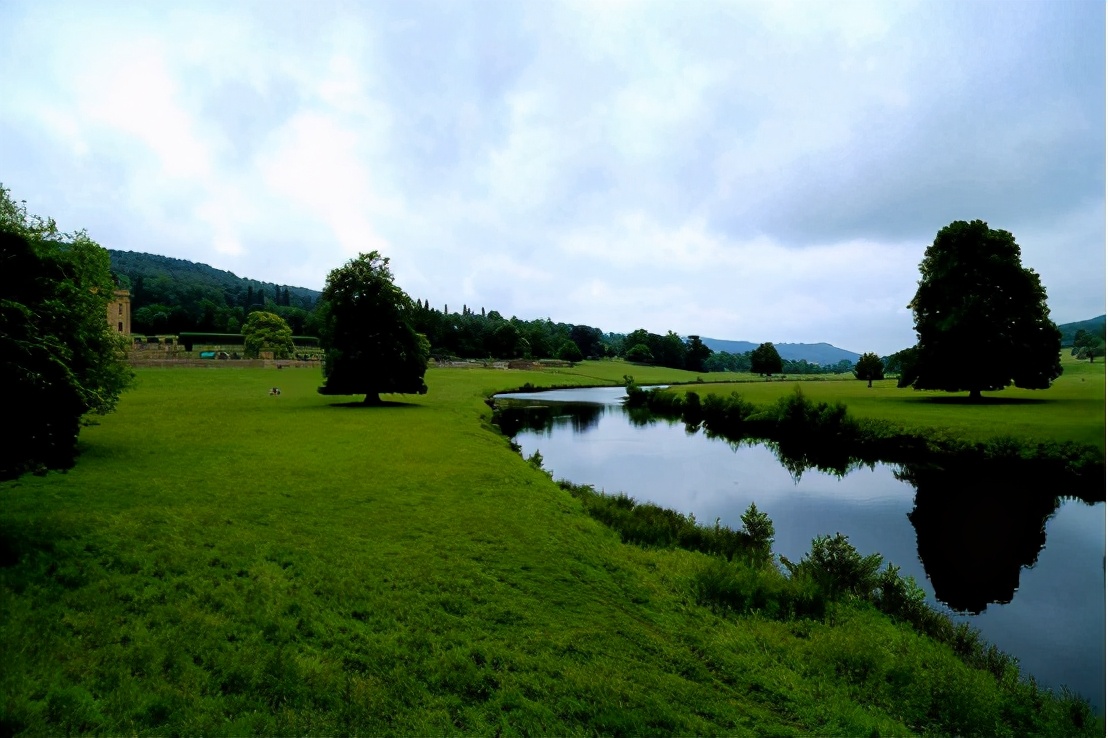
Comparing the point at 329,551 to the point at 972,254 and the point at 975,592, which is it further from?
the point at 972,254

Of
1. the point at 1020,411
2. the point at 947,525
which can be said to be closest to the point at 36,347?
the point at 947,525

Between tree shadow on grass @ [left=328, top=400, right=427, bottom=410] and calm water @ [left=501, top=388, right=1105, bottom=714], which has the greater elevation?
tree shadow on grass @ [left=328, top=400, right=427, bottom=410]

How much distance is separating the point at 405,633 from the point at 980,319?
3723 centimetres

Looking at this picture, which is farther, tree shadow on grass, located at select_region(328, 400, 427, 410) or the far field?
tree shadow on grass, located at select_region(328, 400, 427, 410)

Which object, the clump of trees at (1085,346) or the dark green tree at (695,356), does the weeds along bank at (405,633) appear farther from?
the dark green tree at (695,356)

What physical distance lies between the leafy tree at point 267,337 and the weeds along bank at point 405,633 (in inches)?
2845

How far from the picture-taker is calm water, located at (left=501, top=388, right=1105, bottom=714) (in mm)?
9797

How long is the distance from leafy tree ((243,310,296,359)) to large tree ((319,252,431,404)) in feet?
170

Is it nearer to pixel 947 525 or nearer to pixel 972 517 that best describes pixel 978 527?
pixel 947 525

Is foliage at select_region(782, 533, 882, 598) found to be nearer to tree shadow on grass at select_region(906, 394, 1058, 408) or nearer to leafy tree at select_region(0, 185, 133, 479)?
leafy tree at select_region(0, 185, 133, 479)

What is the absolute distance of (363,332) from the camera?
104 ft

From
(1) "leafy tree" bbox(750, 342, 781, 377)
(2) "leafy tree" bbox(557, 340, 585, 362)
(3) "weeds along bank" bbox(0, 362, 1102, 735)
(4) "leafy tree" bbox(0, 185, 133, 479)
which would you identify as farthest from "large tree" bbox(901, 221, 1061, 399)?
(2) "leafy tree" bbox(557, 340, 585, 362)

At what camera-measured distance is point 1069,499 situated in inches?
703

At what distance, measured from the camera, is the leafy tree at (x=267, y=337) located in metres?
77.2
